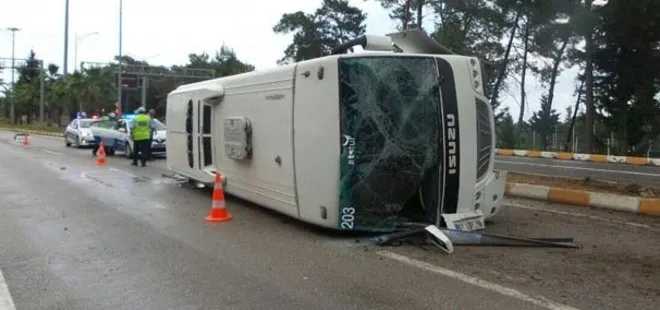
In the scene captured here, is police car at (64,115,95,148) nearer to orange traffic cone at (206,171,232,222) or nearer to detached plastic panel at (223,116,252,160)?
detached plastic panel at (223,116,252,160)

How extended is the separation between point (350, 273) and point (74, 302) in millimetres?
2323

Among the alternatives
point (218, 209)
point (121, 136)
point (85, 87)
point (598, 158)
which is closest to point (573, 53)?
point (598, 158)

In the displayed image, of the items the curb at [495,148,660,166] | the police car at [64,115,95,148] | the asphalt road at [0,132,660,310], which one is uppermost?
the police car at [64,115,95,148]

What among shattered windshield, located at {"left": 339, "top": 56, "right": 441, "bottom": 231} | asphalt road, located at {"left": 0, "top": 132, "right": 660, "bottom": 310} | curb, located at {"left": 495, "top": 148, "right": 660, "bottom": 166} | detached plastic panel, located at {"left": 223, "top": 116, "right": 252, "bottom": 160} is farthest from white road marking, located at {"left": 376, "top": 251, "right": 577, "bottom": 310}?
curb, located at {"left": 495, "top": 148, "right": 660, "bottom": 166}

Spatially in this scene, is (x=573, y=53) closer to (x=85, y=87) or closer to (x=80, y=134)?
(x=80, y=134)

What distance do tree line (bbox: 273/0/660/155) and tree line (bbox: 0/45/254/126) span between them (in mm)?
25964

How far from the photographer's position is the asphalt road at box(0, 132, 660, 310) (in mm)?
5070

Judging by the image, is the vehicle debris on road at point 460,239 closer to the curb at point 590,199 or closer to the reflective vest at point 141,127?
the curb at point 590,199


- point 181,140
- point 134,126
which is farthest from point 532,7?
point 181,140

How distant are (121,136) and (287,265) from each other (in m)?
17.5

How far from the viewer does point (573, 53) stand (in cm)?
3841

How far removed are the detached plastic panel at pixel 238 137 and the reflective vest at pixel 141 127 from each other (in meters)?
8.59

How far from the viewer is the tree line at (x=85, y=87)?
66500mm

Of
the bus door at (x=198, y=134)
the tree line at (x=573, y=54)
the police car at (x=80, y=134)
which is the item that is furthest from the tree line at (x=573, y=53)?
the bus door at (x=198, y=134)
